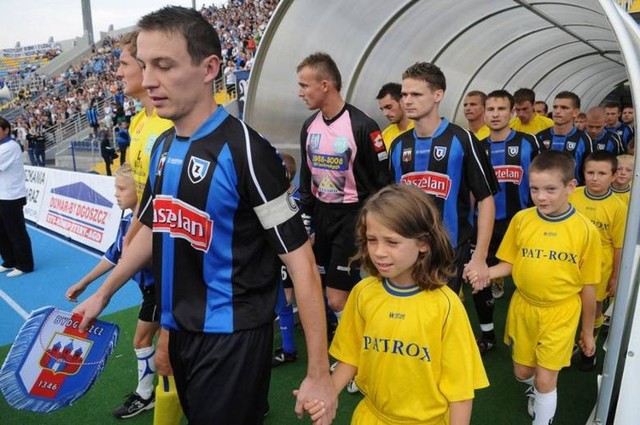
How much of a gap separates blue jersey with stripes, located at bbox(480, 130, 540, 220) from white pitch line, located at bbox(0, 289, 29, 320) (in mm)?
5383

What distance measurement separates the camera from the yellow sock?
2.63 metres

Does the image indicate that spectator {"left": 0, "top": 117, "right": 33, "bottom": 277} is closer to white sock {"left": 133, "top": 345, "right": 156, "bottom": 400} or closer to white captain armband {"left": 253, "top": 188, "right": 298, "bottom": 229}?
white sock {"left": 133, "top": 345, "right": 156, "bottom": 400}

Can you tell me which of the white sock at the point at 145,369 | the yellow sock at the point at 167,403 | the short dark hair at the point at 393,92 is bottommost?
the white sock at the point at 145,369

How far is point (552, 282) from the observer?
2.90 meters

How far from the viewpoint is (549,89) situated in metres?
13.6

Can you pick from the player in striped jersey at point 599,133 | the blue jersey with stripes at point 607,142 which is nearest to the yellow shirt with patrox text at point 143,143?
the blue jersey with stripes at point 607,142

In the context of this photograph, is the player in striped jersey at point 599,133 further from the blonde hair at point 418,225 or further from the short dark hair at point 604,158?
the blonde hair at point 418,225

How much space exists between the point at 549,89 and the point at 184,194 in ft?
46.0

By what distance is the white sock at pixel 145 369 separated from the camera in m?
3.41

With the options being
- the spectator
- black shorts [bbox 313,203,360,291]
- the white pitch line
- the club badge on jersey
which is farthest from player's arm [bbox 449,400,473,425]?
the spectator

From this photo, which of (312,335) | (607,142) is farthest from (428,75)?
(607,142)

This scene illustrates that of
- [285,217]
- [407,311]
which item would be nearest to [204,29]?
[285,217]

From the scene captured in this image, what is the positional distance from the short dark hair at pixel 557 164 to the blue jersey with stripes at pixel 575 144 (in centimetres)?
315

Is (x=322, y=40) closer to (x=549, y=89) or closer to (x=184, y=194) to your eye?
(x=184, y=194)
